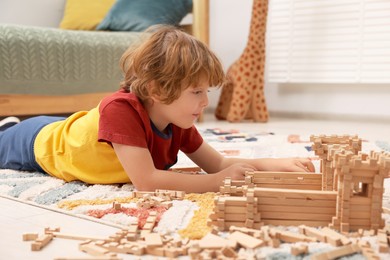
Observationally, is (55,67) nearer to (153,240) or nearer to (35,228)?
(35,228)

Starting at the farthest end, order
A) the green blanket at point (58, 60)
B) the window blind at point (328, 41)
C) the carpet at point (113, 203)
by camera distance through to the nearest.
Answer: the window blind at point (328, 41) < the green blanket at point (58, 60) < the carpet at point (113, 203)

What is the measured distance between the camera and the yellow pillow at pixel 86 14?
2.95 metres

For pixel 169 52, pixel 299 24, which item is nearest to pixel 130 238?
pixel 169 52

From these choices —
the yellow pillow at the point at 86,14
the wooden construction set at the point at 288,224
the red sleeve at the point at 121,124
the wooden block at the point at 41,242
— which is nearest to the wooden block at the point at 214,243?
the wooden construction set at the point at 288,224

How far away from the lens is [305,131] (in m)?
2.49

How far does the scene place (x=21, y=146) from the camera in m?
1.47

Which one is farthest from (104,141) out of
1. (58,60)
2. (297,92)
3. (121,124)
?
(297,92)

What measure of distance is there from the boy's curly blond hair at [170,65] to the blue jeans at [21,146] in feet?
1.36

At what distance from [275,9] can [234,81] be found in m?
0.53

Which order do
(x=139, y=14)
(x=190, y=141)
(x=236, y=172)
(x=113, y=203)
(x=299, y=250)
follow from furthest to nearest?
(x=139, y=14)
(x=190, y=141)
(x=236, y=172)
(x=113, y=203)
(x=299, y=250)

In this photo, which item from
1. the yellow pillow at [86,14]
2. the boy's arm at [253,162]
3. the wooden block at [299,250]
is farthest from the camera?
the yellow pillow at [86,14]

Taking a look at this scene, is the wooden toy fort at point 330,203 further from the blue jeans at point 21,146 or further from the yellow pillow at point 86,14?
the yellow pillow at point 86,14

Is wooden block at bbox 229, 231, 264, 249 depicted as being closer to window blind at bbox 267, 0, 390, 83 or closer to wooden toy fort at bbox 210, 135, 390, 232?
wooden toy fort at bbox 210, 135, 390, 232

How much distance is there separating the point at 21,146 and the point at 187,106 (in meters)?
0.56
